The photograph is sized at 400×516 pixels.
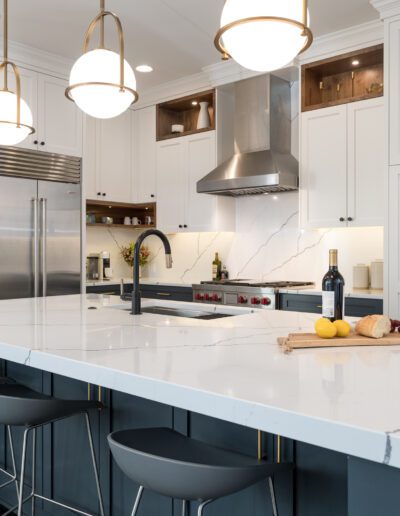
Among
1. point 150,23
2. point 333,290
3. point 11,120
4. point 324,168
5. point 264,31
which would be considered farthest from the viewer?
point 324,168

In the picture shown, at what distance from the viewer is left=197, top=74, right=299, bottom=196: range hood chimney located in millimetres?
4238

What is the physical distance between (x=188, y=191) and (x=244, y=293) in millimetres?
1346

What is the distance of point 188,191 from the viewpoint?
16.4ft

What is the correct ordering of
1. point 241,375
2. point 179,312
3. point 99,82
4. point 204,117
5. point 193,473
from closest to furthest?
point 193,473, point 241,375, point 99,82, point 179,312, point 204,117

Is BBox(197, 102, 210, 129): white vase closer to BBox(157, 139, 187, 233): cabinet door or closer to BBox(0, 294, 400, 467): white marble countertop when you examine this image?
BBox(157, 139, 187, 233): cabinet door

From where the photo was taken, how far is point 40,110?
4.37 meters

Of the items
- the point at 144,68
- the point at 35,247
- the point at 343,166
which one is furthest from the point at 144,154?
the point at 343,166

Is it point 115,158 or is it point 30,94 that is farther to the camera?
point 115,158

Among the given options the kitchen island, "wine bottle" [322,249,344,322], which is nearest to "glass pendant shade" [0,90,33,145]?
the kitchen island

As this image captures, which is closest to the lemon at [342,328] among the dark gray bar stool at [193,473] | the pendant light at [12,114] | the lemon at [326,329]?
the lemon at [326,329]

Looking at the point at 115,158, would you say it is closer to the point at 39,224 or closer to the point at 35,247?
the point at 39,224

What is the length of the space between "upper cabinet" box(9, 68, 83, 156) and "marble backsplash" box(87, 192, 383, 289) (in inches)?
44.1

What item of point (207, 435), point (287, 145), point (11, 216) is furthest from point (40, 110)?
point (207, 435)

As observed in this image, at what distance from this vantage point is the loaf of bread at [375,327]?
66.2 inches
